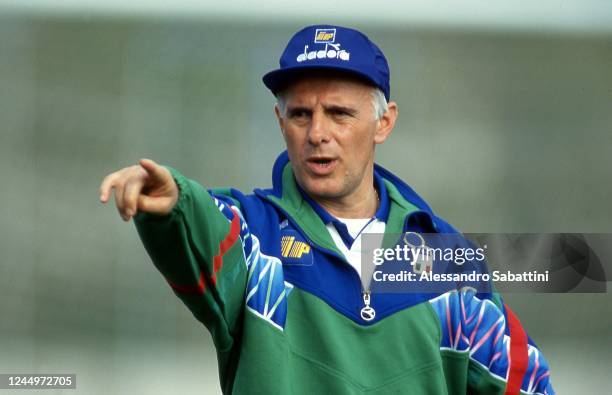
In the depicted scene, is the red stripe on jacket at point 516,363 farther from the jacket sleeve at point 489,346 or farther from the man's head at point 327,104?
the man's head at point 327,104

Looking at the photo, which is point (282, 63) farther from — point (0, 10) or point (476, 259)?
point (0, 10)

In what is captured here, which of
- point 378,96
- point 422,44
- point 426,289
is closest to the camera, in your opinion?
point 426,289

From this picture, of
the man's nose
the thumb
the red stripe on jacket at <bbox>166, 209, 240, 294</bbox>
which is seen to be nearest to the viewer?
the thumb

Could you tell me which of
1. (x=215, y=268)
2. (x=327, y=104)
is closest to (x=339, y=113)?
(x=327, y=104)

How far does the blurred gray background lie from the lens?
4242 mm

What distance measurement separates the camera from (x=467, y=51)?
14.9ft

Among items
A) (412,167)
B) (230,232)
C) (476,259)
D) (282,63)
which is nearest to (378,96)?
(282,63)

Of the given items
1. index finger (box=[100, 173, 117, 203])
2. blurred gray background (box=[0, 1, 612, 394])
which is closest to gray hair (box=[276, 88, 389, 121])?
index finger (box=[100, 173, 117, 203])

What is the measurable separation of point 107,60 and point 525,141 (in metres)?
1.73

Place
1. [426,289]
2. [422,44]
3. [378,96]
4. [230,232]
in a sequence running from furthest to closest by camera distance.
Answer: [422,44] → [378,96] → [426,289] → [230,232]

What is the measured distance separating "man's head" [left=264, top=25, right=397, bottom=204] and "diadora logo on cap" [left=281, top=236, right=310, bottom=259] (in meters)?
0.16

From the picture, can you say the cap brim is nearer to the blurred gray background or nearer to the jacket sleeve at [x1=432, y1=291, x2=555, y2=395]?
the jacket sleeve at [x1=432, y1=291, x2=555, y2=395]

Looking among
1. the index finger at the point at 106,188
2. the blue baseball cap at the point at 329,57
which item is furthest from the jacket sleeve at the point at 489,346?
the index finger at the point at 106,188

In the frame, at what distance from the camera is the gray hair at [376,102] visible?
7.93 ft
